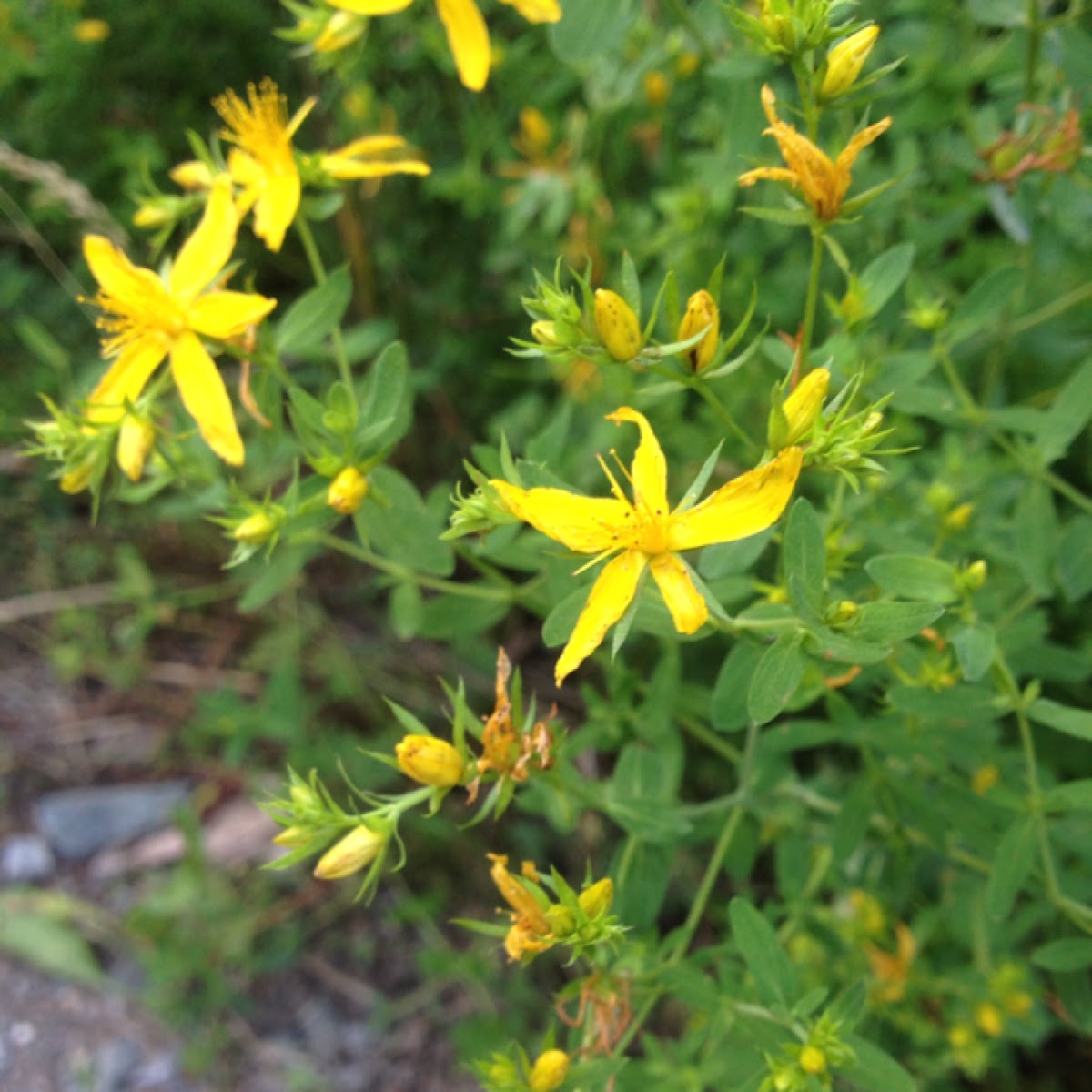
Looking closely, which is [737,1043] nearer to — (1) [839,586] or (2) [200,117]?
(1) [839,586]

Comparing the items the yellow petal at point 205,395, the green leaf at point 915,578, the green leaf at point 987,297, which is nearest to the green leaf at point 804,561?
the green leaf at point 915,578

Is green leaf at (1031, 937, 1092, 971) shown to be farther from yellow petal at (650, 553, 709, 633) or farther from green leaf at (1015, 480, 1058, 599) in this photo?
yellow petal at (650, 553, 709, 633)

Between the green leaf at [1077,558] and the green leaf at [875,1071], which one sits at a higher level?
the green leaf at [1077,558]

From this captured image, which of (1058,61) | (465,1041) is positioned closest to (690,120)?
(1058,61)

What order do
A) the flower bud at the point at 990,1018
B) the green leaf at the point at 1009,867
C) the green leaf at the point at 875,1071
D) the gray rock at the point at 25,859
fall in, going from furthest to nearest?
the gray rock at the point at 25,859, the flower bud at the point at 990,1018, the green leaf at the point at 1009,867, the green leaf at the point at 875,1071

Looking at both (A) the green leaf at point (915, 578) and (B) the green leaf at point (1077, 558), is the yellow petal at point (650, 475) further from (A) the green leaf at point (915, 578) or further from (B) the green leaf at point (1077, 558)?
(B) the green leaf at point (1077, 558)

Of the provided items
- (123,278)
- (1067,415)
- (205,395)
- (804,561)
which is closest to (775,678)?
(804,561)

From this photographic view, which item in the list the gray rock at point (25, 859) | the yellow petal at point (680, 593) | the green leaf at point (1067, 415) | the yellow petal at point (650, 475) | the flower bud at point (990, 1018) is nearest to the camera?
the yellow petal at point (680, 593)

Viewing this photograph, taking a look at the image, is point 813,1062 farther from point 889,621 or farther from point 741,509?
point 741,509
